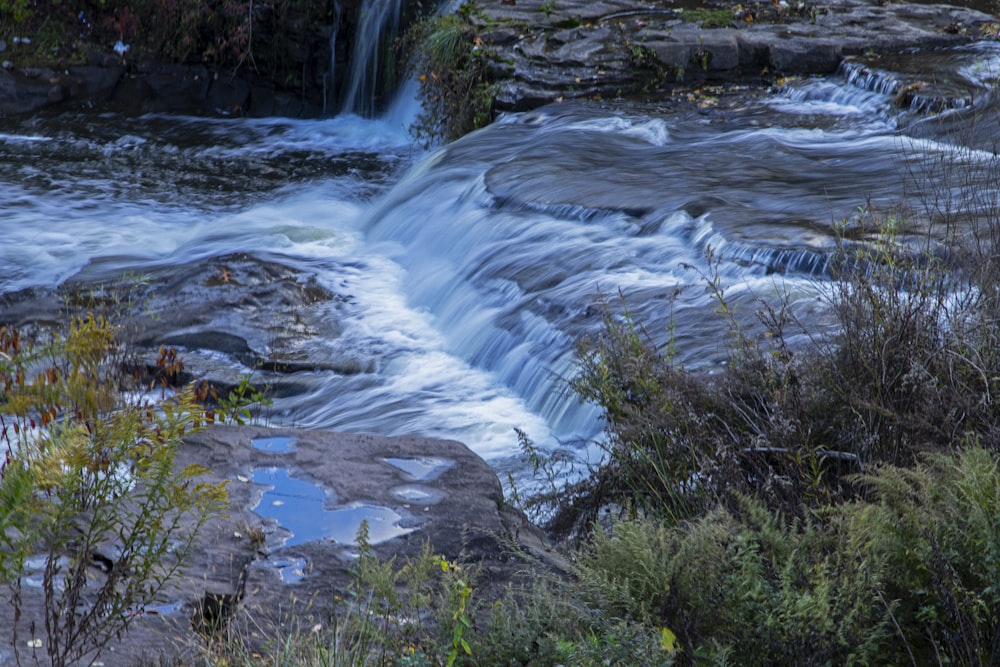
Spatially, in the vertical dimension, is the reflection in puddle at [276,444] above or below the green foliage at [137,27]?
below

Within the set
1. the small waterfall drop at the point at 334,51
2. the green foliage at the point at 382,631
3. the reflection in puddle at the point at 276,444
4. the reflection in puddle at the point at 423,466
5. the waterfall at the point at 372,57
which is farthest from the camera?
the small waterfall drop at the point at 334,51

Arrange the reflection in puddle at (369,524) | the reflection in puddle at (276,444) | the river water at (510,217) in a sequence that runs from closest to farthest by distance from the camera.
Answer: the reflection in puddle at (369,524)
the reflection in puddle at (276,444)
the river water at (510,217)

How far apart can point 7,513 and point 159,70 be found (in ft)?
40.5

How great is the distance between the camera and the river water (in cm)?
607

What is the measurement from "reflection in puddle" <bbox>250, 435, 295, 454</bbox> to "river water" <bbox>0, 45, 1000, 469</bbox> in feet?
4.53

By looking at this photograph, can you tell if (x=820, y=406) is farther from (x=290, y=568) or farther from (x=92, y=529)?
(x=92, y=529)

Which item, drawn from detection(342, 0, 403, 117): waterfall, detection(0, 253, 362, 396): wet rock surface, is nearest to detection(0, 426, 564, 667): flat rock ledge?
detection(0, 253, 362, 396): wet rock surface

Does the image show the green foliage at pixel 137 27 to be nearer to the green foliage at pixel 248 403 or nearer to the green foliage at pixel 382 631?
the green foliage at pixel 248 403

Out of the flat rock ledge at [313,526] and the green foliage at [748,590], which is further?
the flat rock ledge at [313,526]

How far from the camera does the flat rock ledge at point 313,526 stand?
3160mm

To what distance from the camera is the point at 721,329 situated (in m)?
5.61

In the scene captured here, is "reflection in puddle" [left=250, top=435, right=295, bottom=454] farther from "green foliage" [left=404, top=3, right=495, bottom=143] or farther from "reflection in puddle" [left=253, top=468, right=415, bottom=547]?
"green foliage" [left=404, top=3, right=495, bottom=143]

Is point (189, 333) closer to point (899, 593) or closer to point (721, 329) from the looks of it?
point (721, 329)

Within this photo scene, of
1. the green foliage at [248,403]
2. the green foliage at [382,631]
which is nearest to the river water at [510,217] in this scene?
the green foliage at [248,403]
